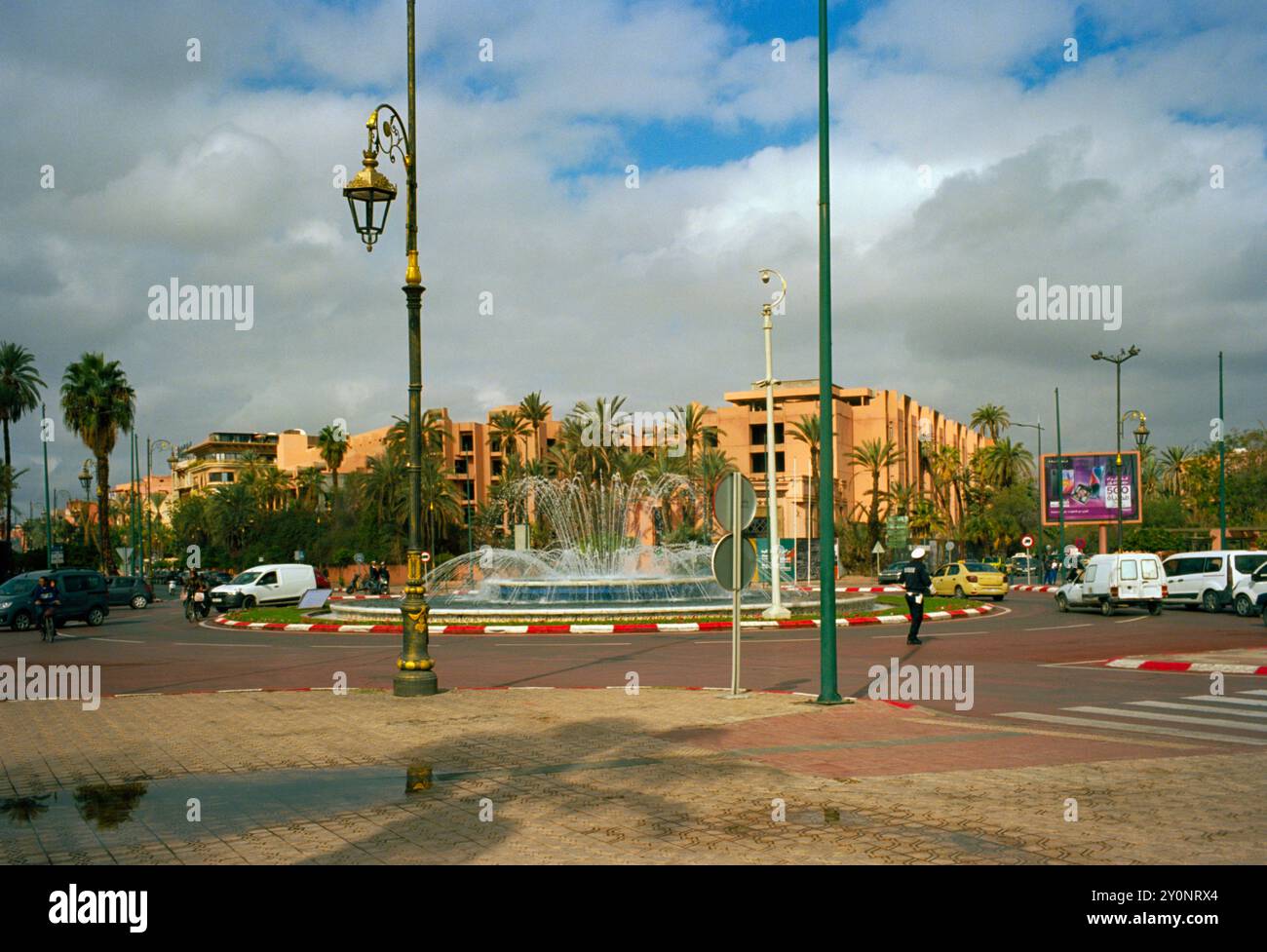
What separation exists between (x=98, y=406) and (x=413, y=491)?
169ft

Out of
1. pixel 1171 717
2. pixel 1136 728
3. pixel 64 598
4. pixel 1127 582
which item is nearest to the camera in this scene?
pixel 1136 728

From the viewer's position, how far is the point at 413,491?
1448cm

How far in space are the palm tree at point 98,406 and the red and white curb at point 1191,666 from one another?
181 ft

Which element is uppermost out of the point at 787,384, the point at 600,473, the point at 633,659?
the point at 787,384

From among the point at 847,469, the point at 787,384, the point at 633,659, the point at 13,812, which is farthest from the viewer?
the point at 787,384

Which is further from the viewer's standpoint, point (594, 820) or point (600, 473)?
point (600, 473)

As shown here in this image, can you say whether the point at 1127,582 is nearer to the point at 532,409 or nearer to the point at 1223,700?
the point at 1223,700

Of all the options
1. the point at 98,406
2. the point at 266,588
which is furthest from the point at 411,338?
the point at 98,406

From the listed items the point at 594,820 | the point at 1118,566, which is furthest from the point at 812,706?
the point at 1118,566

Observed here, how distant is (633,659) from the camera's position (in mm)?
20016

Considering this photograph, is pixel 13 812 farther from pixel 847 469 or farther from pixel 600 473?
pixel 847 469

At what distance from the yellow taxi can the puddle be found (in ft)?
121
